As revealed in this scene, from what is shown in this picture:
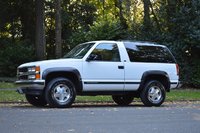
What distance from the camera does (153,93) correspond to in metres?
16.5

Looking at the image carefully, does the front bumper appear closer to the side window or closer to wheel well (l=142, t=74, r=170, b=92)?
the side window

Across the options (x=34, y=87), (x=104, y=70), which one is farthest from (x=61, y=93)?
(x=104, y=70)

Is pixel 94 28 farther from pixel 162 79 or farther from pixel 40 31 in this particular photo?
pixel 162 79

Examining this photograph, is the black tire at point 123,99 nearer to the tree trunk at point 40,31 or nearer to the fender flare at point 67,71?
the fender flare at point 67,71

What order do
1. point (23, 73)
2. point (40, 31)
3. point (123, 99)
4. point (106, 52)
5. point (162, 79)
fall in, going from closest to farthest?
point (23, 73), point (106, 52), point (162, 79), point (123, 99), point (40, 31)

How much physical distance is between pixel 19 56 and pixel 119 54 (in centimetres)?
1656

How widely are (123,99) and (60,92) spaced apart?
3.60m

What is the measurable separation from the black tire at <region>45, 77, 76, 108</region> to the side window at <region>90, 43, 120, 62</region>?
1.29 metres

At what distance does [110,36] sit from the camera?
3019 centimetres

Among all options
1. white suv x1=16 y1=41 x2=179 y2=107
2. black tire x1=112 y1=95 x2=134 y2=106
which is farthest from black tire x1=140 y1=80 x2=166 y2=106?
black tire x1=112 y1=95 x2=134 y2=106

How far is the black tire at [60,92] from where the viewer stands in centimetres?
1466

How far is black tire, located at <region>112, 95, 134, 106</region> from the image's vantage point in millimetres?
17578

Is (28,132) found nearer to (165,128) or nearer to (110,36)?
(165,128)

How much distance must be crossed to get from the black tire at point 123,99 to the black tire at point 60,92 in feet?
10.2
